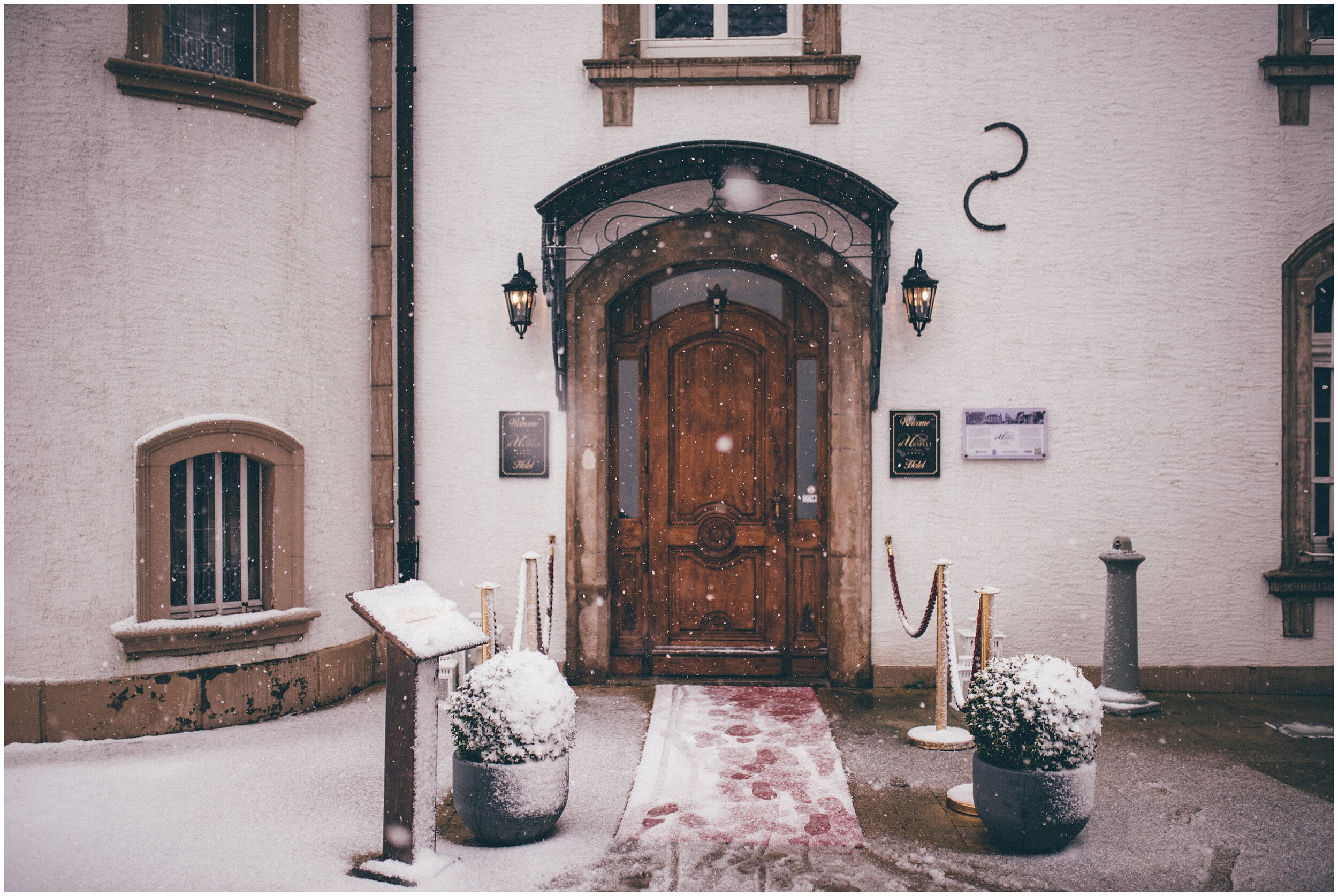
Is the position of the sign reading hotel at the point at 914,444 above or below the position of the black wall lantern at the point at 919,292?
below

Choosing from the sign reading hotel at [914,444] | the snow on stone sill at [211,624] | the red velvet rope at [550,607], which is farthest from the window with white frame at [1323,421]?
the snow on stone sill at [211,624]

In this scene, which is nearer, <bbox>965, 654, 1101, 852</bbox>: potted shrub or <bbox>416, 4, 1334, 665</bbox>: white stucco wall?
<bbox>965, 654, 1101, 852</bbox>: potted shrub

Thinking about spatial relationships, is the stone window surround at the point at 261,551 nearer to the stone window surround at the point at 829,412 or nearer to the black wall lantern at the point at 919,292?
the stone window surround at the point at 829,412

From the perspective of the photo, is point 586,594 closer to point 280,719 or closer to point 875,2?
point 280,719

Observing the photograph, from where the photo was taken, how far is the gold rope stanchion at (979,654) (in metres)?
4.21

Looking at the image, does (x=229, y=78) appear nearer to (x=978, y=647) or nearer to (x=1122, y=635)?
(x=978, y=647)

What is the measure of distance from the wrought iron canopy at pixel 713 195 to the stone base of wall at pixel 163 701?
2782 millimetres

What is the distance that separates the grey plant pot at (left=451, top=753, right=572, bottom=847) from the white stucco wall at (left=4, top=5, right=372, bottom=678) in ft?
9.09

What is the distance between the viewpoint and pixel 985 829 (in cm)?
404

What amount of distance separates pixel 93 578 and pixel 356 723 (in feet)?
6.18

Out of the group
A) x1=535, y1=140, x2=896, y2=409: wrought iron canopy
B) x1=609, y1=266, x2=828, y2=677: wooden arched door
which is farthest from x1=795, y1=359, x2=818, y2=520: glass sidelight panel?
x1=535, y1=140, x2=896, y2=409: wrought iron canopy

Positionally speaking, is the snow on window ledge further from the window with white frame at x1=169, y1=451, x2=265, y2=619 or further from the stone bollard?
the stone bollard

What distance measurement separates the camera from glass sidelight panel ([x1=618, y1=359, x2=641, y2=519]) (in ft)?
22.4

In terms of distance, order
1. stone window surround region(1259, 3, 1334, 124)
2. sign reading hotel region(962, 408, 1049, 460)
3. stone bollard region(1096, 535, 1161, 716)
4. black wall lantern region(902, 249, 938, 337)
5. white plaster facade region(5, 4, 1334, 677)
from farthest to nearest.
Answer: sign reading hotel region(962, 408, 1049, 460)
white plaster facade region(5, 4, 1334, 677)
stone window surround region(1259, 3, 1334, 124)
black wall lantern region(902, 249, 938, 337)
stone bollard region(1096, 535, 1161, 716)
